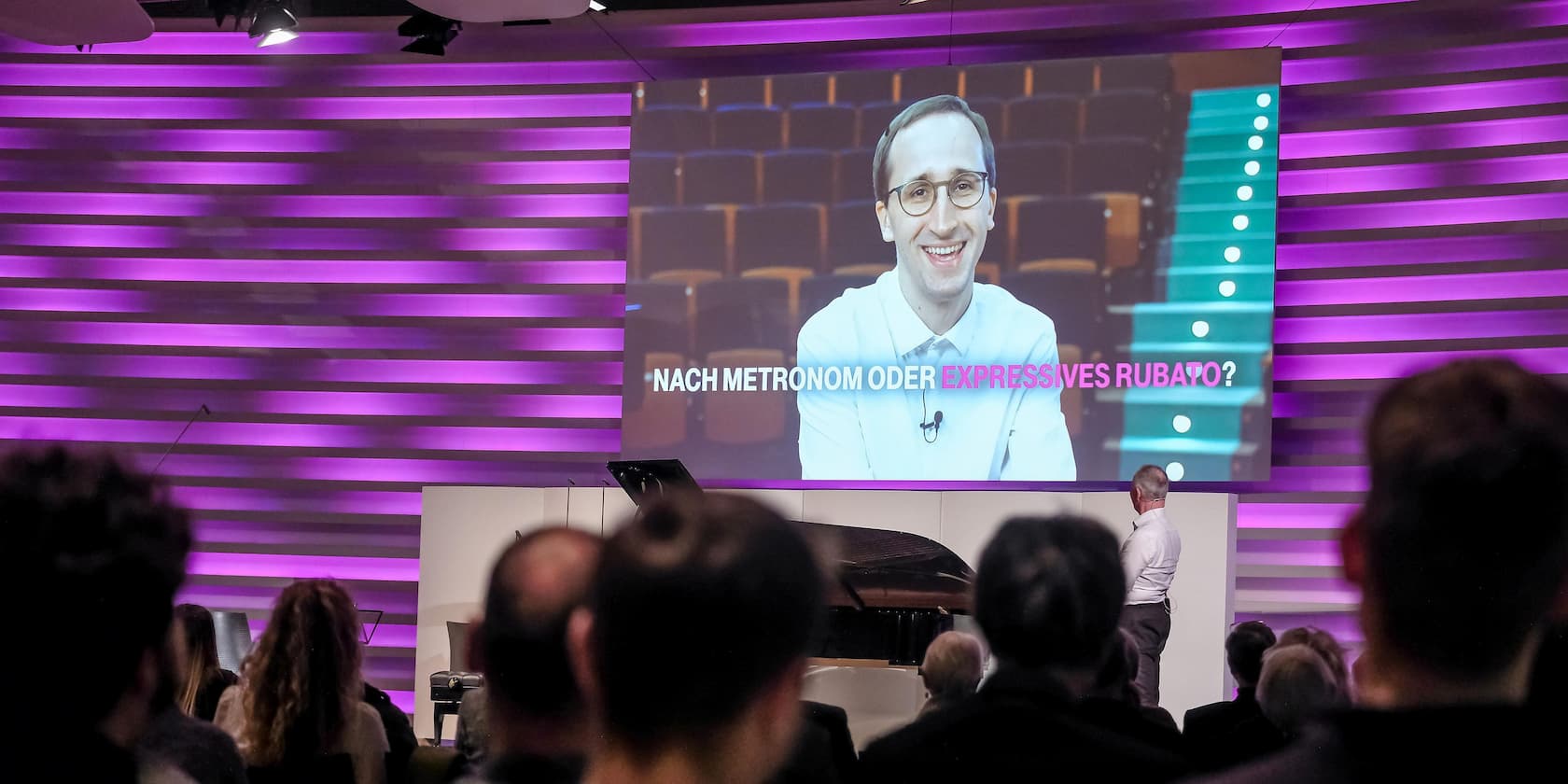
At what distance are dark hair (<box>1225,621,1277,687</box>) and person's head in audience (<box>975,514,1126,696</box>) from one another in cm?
195

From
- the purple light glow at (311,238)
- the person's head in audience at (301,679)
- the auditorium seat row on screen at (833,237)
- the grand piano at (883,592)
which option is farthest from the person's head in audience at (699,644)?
the purple light glow at (311,238)

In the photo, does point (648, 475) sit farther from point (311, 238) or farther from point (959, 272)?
point (311, 238)

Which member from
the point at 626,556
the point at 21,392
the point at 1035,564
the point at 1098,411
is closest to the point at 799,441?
the point at 1098,411

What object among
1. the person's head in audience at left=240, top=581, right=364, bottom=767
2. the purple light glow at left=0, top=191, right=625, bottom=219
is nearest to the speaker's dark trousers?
the purple light glow at left=0, top=191, right=625, bottom=219

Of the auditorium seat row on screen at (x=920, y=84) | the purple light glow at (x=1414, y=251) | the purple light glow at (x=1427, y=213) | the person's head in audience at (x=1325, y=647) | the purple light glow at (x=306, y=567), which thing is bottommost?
the purple light glow at (x=306, y=567)

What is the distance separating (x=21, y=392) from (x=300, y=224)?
1.97 m

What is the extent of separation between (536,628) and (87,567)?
0.38 m

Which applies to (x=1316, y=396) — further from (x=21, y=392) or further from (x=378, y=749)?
(x=21, y=392)

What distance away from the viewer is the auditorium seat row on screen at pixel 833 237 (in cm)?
705

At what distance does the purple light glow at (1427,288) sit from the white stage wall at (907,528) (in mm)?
1274

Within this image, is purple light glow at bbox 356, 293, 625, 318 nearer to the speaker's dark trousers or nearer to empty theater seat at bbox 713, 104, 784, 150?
empty theater seat at bbox 713, 104, 784, 150

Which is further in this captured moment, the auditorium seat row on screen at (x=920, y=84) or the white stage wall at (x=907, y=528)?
the auditorium seat row on screen at (x=920, y=84)

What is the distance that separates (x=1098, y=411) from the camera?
6953mm

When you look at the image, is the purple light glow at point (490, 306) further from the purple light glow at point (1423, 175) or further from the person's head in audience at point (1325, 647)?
the person's head in audience at point (1325, 647)
